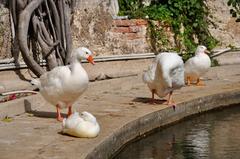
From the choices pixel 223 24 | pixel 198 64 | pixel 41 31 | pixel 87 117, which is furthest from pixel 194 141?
pixel 223 24

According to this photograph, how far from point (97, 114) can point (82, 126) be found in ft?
4.87

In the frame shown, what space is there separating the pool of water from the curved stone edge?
9cm

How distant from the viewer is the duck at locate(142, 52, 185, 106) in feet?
26.7

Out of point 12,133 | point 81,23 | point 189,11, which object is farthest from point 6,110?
point 189,11

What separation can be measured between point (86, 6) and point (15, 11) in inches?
76.9

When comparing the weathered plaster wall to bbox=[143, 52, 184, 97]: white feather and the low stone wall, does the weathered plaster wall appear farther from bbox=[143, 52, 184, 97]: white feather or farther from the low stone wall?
the low stone wall

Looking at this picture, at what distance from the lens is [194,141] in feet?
24.2

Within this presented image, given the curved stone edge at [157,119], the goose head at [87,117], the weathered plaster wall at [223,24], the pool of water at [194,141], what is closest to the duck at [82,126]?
the goose head at [87,117]

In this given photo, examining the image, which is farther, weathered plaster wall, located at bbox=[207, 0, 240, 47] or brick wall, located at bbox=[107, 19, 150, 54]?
weathered plaster wall, located at bbox=[207, 0, 240, 47]

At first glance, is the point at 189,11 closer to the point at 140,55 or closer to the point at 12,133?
the point at 140,55

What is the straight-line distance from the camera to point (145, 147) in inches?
281

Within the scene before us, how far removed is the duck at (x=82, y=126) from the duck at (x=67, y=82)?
590mm

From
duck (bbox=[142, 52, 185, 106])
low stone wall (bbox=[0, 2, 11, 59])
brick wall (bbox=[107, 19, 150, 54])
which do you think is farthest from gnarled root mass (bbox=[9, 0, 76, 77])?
duck (bbox=[142, 52, 185, 106])

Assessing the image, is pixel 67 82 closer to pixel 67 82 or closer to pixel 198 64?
pixel 67 82
